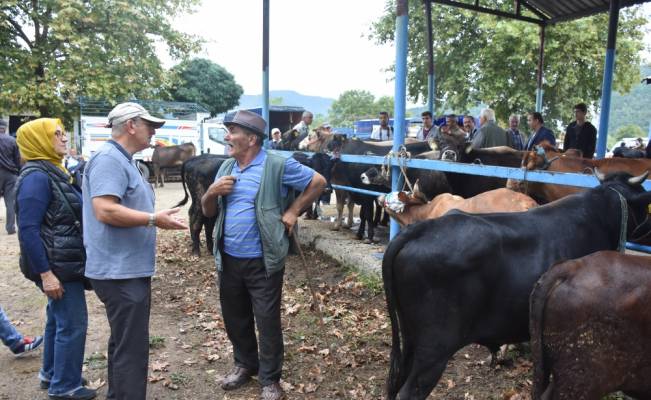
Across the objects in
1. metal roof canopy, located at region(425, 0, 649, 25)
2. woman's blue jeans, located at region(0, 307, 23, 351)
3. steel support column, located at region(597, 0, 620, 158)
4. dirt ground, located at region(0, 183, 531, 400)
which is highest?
metal roof canopy, located at region(425, 0, 649, 25)

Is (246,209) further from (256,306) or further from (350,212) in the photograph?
(350,212)

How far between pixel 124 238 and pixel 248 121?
1.25 m

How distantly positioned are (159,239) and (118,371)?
24.6ft

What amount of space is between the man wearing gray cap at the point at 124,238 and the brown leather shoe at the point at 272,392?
99cm

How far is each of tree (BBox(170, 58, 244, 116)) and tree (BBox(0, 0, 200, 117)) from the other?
14283 millimetres

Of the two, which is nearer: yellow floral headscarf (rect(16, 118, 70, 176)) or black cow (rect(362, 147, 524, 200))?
yellow floral headscarf (rect(16, 118, 70, 176))

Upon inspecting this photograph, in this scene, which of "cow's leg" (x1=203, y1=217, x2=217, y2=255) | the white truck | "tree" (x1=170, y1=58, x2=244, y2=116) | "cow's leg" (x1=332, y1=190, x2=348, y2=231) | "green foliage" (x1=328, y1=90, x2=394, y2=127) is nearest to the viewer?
"cow's leg" (x1=203, y1=217, x2=217, y2=255)

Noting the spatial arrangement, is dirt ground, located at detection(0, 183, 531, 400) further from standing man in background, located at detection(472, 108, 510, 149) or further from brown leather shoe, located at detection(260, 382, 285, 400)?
standing man in background, located at detection(472, 108, 510, 149)

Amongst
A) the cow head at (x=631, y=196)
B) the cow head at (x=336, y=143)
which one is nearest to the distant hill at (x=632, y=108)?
the cow head at (x=336, y=143)

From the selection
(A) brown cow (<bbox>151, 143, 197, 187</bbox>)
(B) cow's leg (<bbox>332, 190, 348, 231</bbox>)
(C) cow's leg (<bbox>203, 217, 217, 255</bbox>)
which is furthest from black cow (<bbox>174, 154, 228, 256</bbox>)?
(A) brown cow (<bbox>151, 143, 197, 187</bbox>)

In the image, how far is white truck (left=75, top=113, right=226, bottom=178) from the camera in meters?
21.8

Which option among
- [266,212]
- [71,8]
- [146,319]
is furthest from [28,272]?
[71,8]

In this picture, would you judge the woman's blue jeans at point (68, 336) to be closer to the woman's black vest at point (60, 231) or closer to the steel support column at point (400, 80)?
the woman's black vest at point (60, 231)

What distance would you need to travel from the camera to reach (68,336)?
12.7ft
